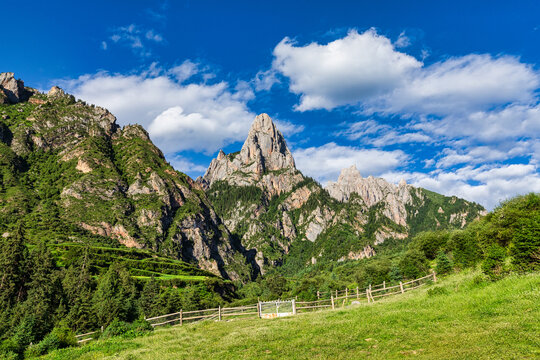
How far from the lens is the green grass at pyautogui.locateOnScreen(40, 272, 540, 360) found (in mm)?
12812

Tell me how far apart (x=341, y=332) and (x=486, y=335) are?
770cm

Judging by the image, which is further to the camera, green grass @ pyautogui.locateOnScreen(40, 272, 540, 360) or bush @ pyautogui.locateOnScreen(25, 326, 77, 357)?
bush @ pyautogui.locateOnScreen(25, 326, 77, 357)

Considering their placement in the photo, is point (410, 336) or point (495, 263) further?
point (495, 263)

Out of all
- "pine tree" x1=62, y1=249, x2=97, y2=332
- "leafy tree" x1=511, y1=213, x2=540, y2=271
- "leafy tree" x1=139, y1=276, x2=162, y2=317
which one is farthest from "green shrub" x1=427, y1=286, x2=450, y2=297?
"leafy tree" x1=139, y1=276, x2=162, y2=317

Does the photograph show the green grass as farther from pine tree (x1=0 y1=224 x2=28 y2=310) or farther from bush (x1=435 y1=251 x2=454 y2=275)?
pine tree (x1=0 y1=224 x2=28 y2=310)

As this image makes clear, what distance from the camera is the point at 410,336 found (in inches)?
608

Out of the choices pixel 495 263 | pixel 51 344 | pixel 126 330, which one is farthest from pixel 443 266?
pixel 51 344

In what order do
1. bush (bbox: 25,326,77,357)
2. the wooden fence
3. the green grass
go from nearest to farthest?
the green grass < bush (bbox: 25,326,77,357) < the wooden fence

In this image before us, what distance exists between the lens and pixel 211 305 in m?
116

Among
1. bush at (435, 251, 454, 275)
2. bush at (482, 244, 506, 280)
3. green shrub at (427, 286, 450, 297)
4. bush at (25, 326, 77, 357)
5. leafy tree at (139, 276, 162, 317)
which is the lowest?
leafy tree at (139, 276, 162, 317)

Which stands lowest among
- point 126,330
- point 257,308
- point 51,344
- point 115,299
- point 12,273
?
point 115,299

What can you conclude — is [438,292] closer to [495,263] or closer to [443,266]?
[495,263]

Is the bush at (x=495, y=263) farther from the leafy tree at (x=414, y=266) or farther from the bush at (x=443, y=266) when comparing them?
the leafy tree at (x=414, y=266)

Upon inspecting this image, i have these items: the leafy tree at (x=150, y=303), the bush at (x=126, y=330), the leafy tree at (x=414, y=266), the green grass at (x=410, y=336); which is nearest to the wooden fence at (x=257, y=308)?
the bush at (x=126, y=330)
